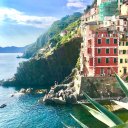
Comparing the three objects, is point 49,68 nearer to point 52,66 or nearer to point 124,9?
point 52,66

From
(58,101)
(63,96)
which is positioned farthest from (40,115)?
(63,96)

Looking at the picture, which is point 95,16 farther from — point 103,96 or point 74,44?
point 103,96

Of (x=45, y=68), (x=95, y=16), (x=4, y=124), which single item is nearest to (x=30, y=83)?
(x=45, y=68)

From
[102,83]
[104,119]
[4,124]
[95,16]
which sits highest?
[95,16]

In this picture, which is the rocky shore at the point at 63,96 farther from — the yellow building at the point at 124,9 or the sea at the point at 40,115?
the yellow building at the point at 124,9

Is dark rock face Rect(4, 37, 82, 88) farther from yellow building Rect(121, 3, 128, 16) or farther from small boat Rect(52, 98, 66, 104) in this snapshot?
small boat Rect(52, 98, 66, 104)

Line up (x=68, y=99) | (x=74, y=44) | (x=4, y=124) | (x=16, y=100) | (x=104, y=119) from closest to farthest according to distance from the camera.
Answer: (x=104, y=119) → (x=4, y=124) → (x=68, y=99) → (x=16, y=100) → (x=74, y=44)

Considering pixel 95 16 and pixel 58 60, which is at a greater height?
pixel 95 16

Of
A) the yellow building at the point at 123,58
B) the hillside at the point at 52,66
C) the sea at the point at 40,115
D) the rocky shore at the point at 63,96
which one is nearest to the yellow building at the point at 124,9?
the hillside at the point at 52,66
